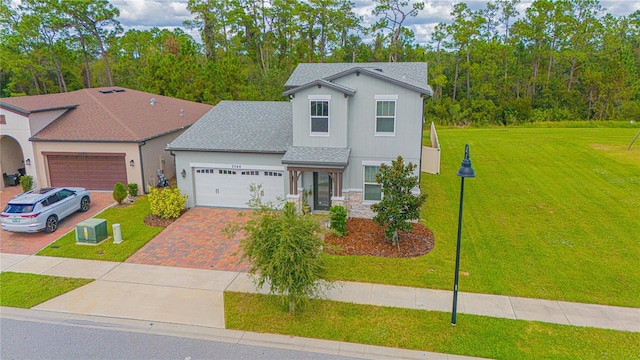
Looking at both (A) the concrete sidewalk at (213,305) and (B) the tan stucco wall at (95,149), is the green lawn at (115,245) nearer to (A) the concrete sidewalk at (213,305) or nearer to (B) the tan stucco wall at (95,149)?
(A) the concrete sidewalk at (213,305)

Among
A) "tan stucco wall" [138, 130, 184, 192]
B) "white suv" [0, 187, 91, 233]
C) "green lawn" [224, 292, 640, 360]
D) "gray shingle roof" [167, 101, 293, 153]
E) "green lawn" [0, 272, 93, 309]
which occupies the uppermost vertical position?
"gray shingle roof" [167, 101, 293, 153]

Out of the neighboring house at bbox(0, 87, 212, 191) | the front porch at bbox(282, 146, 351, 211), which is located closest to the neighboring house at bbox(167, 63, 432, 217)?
the front porch at bbox(282, 146, 351, 211)

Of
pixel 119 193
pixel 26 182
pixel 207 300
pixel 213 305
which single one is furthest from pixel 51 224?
pixel 213 305

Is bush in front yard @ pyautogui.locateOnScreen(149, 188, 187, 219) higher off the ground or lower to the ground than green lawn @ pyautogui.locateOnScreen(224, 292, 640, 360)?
higher

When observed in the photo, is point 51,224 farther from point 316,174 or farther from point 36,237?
point 316,174

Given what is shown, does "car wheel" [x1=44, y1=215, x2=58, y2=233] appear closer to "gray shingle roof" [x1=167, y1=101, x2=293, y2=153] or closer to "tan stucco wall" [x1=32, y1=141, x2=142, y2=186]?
"tan stucco wall" [x1=32, y1=141, x2=142, y2=186]

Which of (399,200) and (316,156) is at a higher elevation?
(316,156)

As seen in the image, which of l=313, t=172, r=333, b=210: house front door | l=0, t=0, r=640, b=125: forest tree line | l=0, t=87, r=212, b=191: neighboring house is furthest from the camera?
l=0, t=0, r=640, b=125: forest tree line
